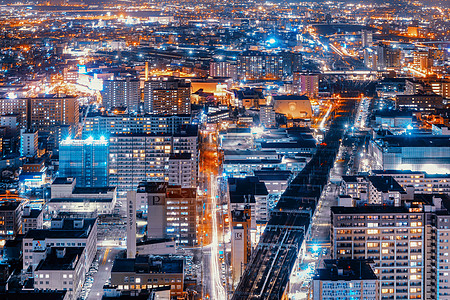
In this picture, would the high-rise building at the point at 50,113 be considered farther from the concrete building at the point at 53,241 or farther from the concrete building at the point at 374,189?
the concrete building at the point at 53,241

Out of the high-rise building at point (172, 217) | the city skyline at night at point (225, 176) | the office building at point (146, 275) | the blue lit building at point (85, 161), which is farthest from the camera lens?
the blue lit building at point (85, 161)

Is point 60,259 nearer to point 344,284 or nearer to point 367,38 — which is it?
point 344,284

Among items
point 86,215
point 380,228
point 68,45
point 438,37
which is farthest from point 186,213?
point 438,37

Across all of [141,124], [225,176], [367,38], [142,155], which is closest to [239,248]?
[225,176]

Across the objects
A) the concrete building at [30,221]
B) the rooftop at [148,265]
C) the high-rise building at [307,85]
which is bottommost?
the rooftop at [148,265]

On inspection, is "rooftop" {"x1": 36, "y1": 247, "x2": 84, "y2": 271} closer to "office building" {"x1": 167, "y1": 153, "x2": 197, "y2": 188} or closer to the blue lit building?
"office building" {"x1": 167, "y1": 153, "x2": 197, "y2": 188}

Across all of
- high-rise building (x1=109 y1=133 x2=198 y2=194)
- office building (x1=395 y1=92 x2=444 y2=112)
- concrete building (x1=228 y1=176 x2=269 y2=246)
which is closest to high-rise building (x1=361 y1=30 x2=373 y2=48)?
office building (x1=395 y1=92 x2=444 y2=112)

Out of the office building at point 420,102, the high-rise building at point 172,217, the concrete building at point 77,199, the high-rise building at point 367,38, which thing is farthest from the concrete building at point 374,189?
the high-rise building at point 367,38
